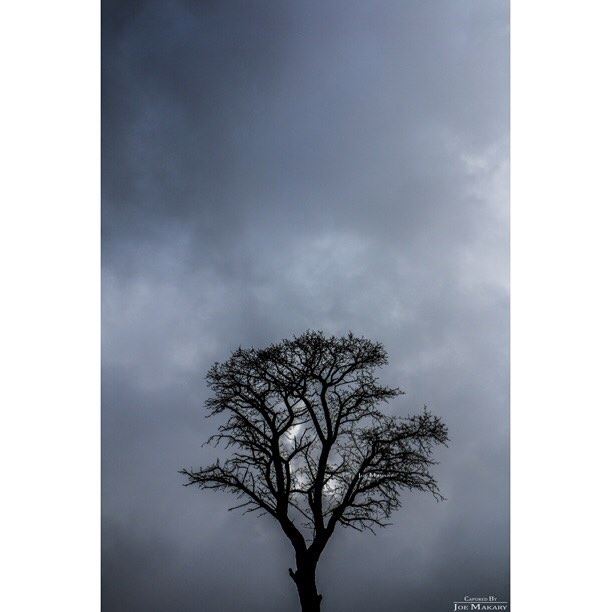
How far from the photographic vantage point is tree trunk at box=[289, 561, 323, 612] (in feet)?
13.6

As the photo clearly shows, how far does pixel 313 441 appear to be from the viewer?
4.32 metres

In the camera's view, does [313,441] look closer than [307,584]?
No

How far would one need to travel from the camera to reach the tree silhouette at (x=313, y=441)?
422cm

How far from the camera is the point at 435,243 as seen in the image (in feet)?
14.9

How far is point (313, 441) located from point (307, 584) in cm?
85

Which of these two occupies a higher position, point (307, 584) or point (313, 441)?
point (313, 441)

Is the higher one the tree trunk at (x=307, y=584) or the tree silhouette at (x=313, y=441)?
the tree silhouette at (x=313, y=441)

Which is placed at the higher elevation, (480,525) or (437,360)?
(437,360)

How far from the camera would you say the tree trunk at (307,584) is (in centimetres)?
416

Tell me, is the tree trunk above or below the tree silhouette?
below
